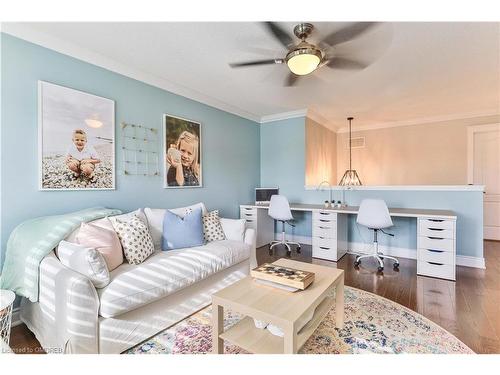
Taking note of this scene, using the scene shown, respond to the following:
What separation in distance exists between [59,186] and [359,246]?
12.8 feet

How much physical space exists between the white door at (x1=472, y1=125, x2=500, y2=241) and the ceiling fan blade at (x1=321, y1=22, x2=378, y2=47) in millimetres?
4011

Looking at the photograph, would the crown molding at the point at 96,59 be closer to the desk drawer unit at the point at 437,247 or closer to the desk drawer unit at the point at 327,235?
the desk drawer unit at the point at 327,235

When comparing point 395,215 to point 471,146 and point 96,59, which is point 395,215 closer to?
point 471,146

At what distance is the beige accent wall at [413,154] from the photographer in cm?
456

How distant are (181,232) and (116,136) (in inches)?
47.8

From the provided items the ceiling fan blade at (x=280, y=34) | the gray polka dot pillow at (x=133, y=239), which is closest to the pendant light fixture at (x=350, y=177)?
the ceiling fan blade at (x=280, y=34)

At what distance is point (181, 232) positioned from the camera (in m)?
2.39

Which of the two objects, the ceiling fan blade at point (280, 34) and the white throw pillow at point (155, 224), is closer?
the ceiling fan blade at point (280, 34)

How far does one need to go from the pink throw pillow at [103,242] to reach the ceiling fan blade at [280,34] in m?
1.96

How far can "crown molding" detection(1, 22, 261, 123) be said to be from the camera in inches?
75.8

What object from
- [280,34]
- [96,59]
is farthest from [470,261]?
[96,59]

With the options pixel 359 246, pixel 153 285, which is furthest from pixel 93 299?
pixel 359 246

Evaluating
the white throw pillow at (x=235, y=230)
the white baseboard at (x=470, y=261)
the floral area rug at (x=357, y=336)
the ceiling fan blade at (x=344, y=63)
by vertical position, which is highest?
the ceiling fan blade at (x=344, y=63)
